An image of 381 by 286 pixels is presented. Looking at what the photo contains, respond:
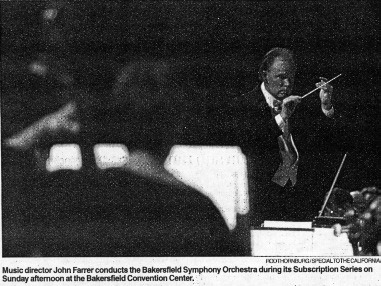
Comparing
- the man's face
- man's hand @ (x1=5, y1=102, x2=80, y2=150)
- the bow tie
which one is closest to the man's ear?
the man's face

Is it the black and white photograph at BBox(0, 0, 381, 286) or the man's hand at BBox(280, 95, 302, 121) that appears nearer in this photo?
the black and white photograph at BBox(0, 0, 381, 286)

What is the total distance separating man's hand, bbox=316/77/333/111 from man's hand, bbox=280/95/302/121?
0.40ft

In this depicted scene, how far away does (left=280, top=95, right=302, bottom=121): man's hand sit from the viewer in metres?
3.24

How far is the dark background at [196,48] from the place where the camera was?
123 inches

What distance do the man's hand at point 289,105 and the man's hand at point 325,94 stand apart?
0.12 meters

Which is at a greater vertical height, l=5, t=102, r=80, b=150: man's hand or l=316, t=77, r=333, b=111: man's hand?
l=316, t=77, r=333, b=111: man's hand

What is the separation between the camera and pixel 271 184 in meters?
3.18

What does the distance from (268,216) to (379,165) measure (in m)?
0.68

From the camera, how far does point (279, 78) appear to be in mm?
3238

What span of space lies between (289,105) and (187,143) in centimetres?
60

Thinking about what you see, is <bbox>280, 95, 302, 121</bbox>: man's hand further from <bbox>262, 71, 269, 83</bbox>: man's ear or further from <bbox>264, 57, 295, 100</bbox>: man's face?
<bbox>262, 71, 269, 83</bbox>: man's ear

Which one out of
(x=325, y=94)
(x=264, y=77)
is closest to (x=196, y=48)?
(x=264, y=77)

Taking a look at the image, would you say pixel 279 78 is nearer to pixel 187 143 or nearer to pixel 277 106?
pixel 277 106

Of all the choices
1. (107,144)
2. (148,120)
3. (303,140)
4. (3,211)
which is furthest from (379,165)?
(3,211)
